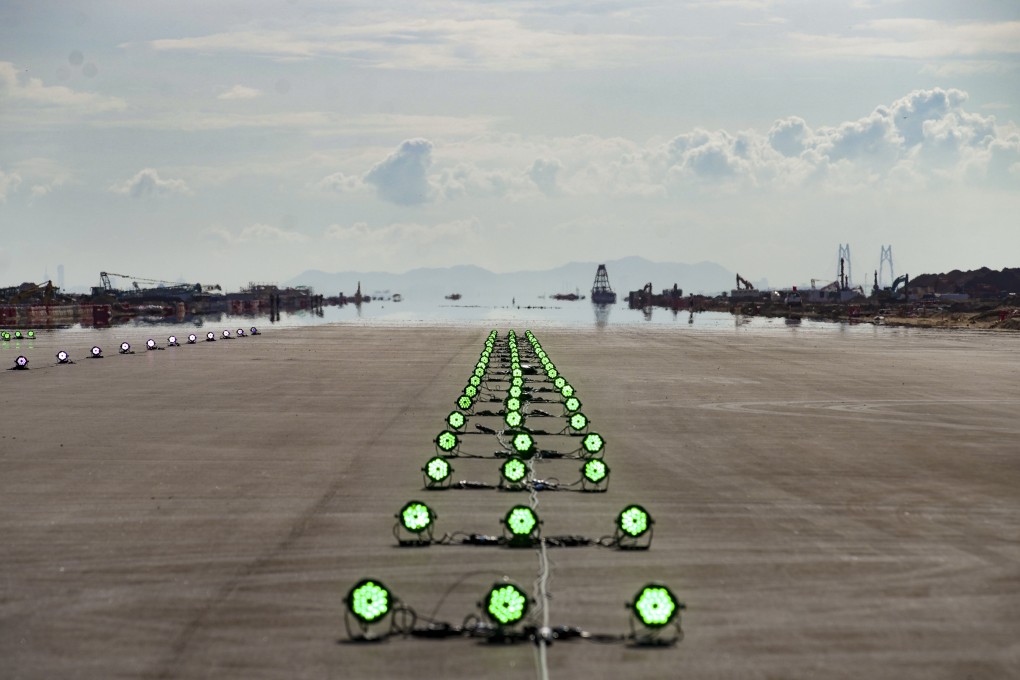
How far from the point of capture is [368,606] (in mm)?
16484

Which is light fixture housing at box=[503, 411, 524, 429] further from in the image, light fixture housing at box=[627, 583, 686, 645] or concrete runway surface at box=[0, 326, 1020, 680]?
light fixture housing at box=[627, 583, 686, 645]

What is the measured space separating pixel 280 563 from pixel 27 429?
2499 centimetres

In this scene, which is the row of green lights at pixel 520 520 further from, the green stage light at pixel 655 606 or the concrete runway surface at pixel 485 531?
the green stage light at pixel 655 606

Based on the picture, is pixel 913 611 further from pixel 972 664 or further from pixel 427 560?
pixel 427 560

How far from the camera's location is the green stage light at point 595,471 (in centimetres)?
2886

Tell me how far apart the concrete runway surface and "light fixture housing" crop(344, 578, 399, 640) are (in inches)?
16.2

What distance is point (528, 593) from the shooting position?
61.1 feet

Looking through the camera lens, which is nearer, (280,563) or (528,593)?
(528,593)

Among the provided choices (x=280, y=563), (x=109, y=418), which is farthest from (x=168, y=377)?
(x=280, y=563)

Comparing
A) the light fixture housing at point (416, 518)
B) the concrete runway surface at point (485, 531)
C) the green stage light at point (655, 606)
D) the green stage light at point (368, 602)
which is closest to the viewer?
the concrete runway surface at point (485, 531)

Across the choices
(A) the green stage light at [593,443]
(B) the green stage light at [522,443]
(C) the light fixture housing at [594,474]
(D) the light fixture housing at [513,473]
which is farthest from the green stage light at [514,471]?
(A) the green stage light at [593,443]

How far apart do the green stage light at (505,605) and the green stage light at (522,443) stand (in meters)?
15.7

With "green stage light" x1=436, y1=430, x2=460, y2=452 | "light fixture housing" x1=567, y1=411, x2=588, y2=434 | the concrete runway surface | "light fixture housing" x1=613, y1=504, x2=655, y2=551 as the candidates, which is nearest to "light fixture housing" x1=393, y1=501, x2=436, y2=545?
the concrete runway surface

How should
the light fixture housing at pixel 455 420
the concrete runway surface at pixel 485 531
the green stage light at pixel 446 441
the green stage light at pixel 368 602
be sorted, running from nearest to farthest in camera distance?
the concrete runway surface at pixel 485 531 → the green stage light at pixel 368 602 → the green stage light at pixel 446 441 → the light fixture housing at pixel 455 420
